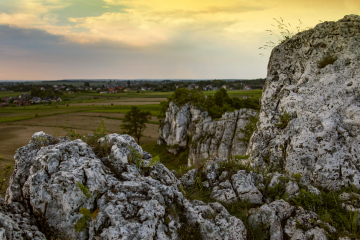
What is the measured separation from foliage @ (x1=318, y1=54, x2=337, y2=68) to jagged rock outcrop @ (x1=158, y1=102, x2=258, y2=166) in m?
11.6

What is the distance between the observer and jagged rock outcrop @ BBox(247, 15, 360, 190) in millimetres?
7859

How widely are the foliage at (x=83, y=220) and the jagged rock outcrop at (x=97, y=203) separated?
3cm

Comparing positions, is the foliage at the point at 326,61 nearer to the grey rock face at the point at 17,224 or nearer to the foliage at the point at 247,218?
the foliage at the point at 247,218

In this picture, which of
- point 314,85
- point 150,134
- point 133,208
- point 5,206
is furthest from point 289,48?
point 150,134

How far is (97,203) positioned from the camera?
5.41 meters

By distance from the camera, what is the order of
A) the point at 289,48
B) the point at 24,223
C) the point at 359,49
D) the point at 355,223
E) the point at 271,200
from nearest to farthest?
1. the point at 24,223
2. the point at 355,223
3. the point at 271,200
4. the point at 359,49
5. the point at 289,48

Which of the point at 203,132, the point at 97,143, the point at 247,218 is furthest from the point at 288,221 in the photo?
the point at 203,132

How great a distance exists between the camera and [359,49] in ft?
28.8

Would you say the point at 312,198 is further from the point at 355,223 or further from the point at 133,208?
the point at 133,208

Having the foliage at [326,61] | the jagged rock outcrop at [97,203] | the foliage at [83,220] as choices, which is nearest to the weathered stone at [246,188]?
the jagged rock outcrop at [97,203]

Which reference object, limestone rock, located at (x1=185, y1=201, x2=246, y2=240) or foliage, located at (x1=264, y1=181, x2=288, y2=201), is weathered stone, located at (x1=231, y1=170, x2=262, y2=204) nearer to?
foliage, located at (x1=264, y1=181, x2=288, y2=201)

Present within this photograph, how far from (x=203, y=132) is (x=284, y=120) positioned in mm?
29336

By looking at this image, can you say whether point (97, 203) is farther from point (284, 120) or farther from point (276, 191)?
point (284, 120)

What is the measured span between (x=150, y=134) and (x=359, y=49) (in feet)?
198
